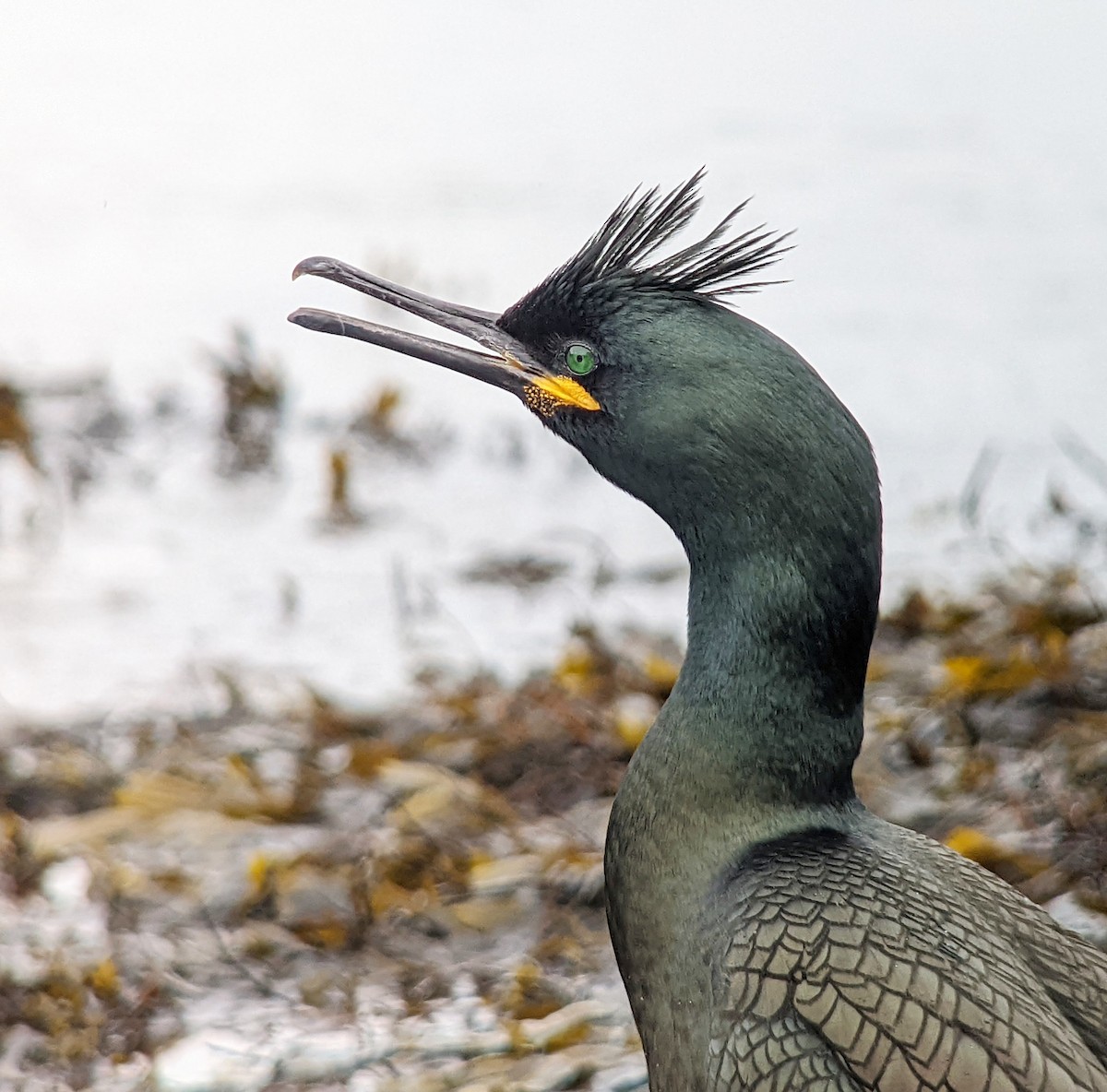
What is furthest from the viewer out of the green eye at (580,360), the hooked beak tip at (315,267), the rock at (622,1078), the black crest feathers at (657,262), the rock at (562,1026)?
the rock at (562,1026)

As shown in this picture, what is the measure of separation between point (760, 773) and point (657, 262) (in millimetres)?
820

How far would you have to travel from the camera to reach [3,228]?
791 cm

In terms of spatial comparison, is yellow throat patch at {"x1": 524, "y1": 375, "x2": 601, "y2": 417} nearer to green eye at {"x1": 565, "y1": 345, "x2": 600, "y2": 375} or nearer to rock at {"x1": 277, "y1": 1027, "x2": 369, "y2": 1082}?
green eye at {"x1": 565, "y1": 345, "x2": 600, "y2": 375}

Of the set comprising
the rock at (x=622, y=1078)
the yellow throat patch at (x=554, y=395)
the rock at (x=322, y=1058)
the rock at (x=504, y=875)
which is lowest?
the rock at (x=622, y=1078)

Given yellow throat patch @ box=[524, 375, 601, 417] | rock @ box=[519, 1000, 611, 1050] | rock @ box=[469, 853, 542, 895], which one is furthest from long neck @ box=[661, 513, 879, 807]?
rock @ box=[469, 853, 542, 895]

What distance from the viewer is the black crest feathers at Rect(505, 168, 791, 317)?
2.61m

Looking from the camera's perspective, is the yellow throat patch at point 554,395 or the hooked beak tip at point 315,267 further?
the hooked beak tip at point 315,267

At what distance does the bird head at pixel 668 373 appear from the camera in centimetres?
248

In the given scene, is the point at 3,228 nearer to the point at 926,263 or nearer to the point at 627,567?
the point at 627,567

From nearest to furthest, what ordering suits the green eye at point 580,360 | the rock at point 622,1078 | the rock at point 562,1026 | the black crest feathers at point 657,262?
the black crest feathers at point 657,262
the green eye at point 580,360
the rock at point 622,1078
the rock at point 562,1026

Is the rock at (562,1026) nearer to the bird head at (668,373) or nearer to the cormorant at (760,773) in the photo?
the cormorant at (760,773)

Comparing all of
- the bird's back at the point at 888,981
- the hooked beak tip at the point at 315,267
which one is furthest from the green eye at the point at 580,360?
the bird's back at the point at 888,981

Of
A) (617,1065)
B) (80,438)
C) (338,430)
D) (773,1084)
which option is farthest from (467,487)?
(773,1084)

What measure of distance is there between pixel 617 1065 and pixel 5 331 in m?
5.12
